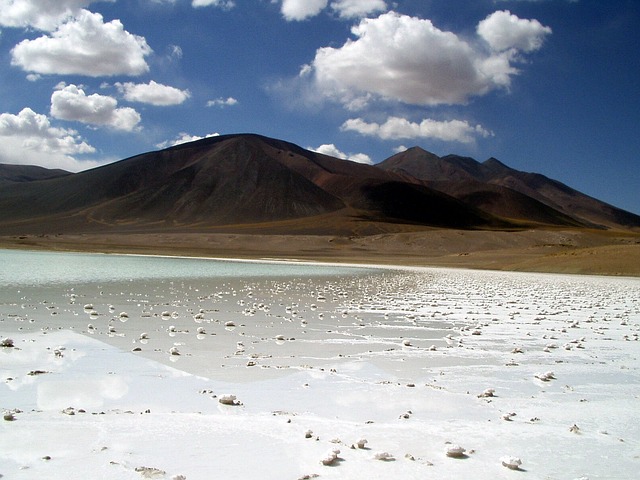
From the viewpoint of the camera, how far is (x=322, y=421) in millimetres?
6070

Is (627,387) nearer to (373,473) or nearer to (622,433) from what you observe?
(622,433)

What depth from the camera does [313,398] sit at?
6.93m

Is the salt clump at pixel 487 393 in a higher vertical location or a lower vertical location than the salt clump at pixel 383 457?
higher

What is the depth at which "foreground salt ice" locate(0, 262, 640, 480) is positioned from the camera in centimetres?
495

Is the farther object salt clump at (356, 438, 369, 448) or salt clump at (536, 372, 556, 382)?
salt clump at (536, 372, 556, 382)

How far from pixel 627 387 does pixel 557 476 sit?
12.6ft

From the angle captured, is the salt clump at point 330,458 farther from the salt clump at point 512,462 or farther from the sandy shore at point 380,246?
the sandy shore at point 380,246

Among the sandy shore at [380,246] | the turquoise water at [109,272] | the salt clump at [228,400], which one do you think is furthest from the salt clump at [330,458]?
the sandy shore at [380,246]

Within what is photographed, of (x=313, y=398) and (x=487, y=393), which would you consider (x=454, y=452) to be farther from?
(x=487, y=393)

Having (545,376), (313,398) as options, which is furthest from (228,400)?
(545,376)

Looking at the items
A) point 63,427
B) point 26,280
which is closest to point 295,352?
point 63,427

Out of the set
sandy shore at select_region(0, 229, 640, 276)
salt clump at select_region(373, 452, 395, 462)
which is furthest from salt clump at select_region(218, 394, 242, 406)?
sandy shore at select_region(0, 229, 640, 276)

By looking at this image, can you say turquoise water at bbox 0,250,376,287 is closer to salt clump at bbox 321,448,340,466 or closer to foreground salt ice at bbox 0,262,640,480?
foreground salt ice at bbox 0,262,640,480

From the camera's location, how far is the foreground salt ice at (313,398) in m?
4.95
